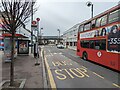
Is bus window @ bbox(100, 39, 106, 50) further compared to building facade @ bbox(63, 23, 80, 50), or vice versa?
building facade @ bbox(63, 23, 80, 50)

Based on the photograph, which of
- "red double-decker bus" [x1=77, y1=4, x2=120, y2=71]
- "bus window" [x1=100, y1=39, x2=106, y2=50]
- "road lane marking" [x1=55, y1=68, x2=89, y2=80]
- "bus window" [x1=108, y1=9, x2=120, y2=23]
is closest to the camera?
"road lane marking" [x1=55, y1=68, x2=89, y2=80]

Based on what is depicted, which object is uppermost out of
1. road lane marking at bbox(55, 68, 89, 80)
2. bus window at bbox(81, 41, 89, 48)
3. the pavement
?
bus window at bbox(81, 41, 89, 48)

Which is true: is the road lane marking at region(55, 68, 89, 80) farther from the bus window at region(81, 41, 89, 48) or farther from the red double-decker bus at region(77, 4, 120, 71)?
the bus window at region(81, 41, 89, 48)

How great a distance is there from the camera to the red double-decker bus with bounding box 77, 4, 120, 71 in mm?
10758

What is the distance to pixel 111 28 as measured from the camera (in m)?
11.4

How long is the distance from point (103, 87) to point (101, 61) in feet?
19.7

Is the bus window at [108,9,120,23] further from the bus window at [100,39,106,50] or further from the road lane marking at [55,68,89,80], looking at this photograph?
the road lane marking at [55,68,89,80]

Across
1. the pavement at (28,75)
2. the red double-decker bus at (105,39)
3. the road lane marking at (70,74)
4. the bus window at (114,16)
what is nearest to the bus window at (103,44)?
the red double-decker bus at (105,39)

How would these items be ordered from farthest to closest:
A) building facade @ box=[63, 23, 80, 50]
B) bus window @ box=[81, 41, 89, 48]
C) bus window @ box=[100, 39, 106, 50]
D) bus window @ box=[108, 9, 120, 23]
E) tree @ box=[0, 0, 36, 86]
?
building facade @ box=[63, 23, 80, 50], bus window @ box=[81, 41, 89, 48], bus window @ box=[100, 39, 106, 50], bus window @ box=[108, 9, 120, 23], tree @ box=[0, 0, 36, 86]

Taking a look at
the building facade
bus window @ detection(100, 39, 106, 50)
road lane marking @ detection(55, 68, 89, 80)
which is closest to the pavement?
road lane marking @ detection(55, 68, 89, 80)

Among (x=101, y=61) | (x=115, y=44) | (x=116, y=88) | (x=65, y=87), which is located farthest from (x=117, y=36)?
(x=65, y=87)

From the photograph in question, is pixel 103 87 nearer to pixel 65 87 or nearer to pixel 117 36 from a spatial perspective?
pixel 65 87

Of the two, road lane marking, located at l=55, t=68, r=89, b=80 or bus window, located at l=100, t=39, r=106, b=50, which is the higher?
bus window, located at l=100, t=39, r=106, b=50

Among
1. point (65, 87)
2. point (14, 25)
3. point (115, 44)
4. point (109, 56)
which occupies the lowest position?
point (65, 87)
